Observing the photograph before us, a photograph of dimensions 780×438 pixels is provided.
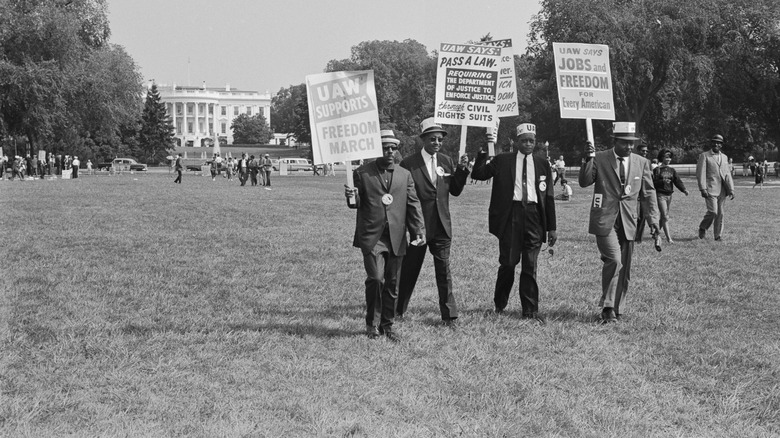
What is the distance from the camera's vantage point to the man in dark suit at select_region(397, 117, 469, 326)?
8055 millimetres

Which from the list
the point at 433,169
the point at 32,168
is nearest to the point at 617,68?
the point at 32,168

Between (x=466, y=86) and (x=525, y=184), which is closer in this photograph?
(x=525, y=184)

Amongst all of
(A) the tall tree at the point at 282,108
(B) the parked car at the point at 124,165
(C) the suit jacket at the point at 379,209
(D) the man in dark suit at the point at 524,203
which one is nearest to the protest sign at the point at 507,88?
(D) the man in dark suit at the point at 524,203

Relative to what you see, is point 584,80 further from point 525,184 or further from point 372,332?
point 372,332

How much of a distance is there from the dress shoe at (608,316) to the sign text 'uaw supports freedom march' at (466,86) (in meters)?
2.74

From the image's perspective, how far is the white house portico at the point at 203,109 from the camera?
170 m

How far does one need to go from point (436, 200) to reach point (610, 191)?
1.74 m

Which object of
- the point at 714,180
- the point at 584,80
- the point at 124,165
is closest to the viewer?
the point at 584,80

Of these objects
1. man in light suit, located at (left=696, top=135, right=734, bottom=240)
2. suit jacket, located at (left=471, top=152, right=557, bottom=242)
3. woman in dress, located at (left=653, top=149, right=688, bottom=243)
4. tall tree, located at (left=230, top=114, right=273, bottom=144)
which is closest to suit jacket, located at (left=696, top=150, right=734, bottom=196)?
man in light suit, located at (left=696, top=135, right=734, bottom=240)

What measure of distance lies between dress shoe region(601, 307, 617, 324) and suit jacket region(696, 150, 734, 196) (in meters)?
7.93

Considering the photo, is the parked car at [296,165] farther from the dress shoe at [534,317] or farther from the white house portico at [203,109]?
the white house portico at [203,109]

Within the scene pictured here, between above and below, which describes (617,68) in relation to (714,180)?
above

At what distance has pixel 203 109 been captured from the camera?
174375mm

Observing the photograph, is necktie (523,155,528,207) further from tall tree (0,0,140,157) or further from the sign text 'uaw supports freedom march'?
tall tree (0,0,140,157)
